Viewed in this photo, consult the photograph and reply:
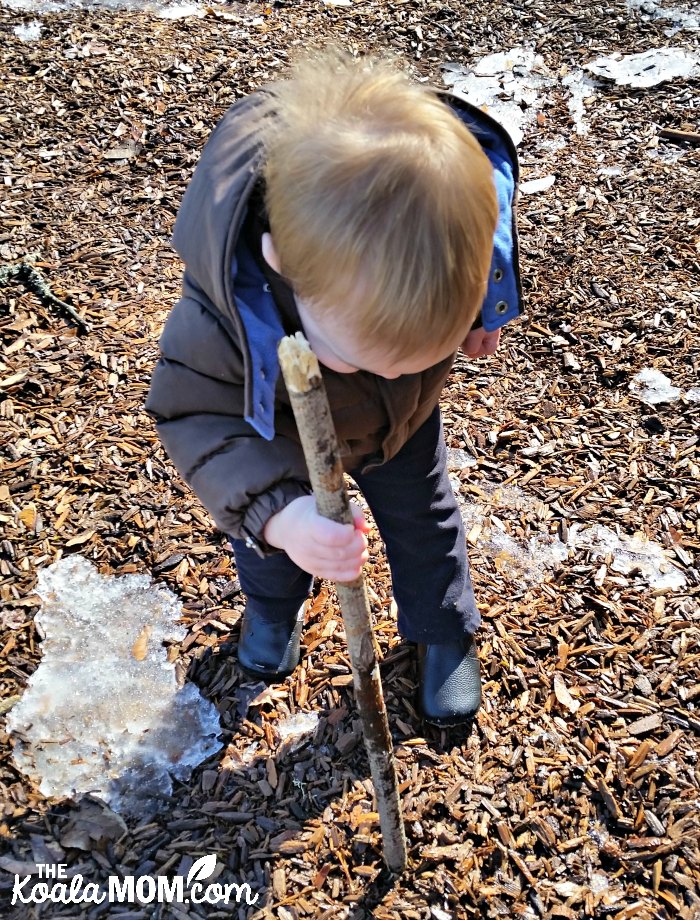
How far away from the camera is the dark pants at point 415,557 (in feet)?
8.29

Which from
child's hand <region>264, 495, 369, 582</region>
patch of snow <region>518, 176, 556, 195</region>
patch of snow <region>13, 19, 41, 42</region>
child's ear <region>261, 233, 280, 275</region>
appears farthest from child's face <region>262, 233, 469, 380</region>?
patch of snow <region>13, 19, 41, 42</region>

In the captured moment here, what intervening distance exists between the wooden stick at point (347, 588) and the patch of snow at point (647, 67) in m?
4.43

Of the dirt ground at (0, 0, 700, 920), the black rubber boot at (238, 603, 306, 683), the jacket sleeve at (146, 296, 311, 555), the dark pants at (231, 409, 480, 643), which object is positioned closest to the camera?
the jacket sleeve at (146, 296, 311, 555)

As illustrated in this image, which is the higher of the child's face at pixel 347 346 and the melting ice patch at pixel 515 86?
the child's face at pixel 347 346

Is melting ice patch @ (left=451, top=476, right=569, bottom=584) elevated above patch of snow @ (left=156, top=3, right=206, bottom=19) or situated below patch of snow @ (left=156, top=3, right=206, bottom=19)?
below

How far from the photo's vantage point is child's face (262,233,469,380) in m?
1.60

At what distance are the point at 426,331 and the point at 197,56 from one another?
4.50 m

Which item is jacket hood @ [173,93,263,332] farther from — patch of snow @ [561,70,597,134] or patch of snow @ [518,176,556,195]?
patch of snow @ [561,70,597,134]

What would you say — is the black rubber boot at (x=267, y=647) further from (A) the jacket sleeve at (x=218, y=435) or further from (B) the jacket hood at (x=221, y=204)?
(B) the jacket hood at (x=221, y=204)

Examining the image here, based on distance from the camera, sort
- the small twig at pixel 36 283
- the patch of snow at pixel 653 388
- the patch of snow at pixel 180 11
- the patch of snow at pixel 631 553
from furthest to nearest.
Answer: the patch of snow at pixel 180 11
the small twig at pixel 36 283
the patch of snow at pixel 653 388
the patch of snow at pixel 631 553

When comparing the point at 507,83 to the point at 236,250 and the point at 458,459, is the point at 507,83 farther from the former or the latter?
the point at 236,250

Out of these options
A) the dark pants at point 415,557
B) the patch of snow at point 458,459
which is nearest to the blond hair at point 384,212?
the dark pants at point 415,557

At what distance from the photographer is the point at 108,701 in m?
2.74

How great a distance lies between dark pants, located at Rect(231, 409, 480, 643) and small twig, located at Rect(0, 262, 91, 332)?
1767mm
